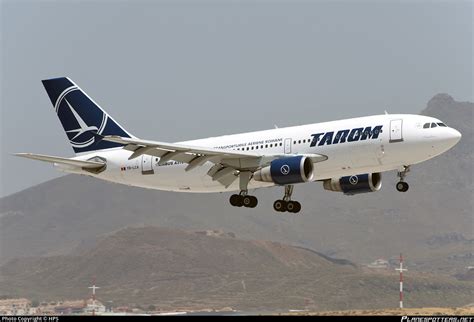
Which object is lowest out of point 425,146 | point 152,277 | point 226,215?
point 425,146

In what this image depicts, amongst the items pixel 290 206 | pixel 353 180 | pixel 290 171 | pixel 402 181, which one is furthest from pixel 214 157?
pixel 402 181

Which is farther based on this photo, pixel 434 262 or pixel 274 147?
pixel 434 262

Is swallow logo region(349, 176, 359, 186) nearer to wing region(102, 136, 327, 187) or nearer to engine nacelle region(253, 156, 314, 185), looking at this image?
engine nacelle region(253, 156, 314, 185)

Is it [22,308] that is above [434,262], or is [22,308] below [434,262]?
below

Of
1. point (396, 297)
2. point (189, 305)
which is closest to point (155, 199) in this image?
point (189, 305)

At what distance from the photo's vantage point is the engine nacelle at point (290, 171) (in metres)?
50.4

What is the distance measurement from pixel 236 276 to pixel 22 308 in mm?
45398

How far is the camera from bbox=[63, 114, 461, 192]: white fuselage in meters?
49.2

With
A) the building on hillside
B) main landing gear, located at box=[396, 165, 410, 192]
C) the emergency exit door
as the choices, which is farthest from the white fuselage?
the building on hillside

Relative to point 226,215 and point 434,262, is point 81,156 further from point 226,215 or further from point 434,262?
point 434,262

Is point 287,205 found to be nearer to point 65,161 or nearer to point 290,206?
point 290,206

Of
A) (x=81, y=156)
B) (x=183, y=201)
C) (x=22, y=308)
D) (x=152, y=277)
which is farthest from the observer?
(x=183, y=201)

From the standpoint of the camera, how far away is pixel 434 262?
19725 cm

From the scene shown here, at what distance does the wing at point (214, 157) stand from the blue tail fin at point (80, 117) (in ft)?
23.6
